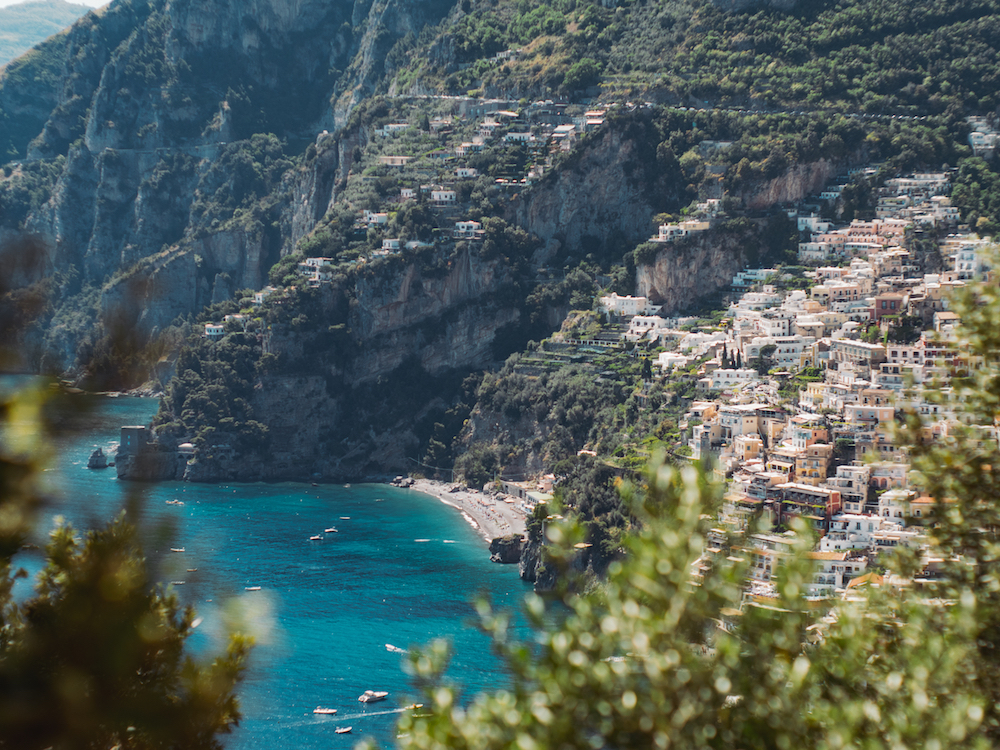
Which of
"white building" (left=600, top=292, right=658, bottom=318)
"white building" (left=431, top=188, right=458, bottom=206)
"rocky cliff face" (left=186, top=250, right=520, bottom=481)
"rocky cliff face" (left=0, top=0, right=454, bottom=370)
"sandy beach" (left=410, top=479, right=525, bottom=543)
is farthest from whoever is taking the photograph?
"rocky cliff face" (left=0, top=0, right=454, bottom=370)

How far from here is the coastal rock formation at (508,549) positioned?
45.4 m

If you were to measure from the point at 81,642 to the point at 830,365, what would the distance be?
40615mm

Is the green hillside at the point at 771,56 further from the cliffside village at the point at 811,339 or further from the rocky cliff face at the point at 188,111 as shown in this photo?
the rocky cliff face at the point at 188,111

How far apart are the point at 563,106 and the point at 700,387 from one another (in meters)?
24.4

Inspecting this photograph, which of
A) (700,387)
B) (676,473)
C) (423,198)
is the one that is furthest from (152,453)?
(423,198)

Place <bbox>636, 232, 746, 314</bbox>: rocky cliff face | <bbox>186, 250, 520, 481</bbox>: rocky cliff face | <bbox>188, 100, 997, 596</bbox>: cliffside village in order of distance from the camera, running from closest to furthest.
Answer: <bbox>188, 100, 997, 596</bbox>: cliffside village, <bbox>636, 232, 746, 314</bbox>: rocky cliff face, <bbox>186, 250, 520, 481</bbox>: rocky cliff face

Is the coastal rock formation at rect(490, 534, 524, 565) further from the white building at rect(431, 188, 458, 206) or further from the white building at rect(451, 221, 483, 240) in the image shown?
the white building at rect(431, 188, 458, 206)

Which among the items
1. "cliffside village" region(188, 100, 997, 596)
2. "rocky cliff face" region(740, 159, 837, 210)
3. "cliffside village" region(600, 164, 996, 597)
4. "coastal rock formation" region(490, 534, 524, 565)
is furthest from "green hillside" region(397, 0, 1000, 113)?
"coastal rock formation" region(490, 534, 524, 565)

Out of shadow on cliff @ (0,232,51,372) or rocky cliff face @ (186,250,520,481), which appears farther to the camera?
rocky cliff face @ (186,250,520,481)

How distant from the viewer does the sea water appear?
3206 cm

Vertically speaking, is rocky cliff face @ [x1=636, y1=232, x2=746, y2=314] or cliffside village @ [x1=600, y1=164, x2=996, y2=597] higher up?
rocky cliff face @ [x1=636, y1=232, x2=746, y2=314]

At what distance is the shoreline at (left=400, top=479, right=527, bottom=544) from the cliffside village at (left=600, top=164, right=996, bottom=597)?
8.20 meters

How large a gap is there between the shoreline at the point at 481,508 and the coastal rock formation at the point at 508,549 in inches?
19.8

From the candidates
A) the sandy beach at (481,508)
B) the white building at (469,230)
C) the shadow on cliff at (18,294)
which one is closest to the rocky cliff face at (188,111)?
the white building at (469,230)
